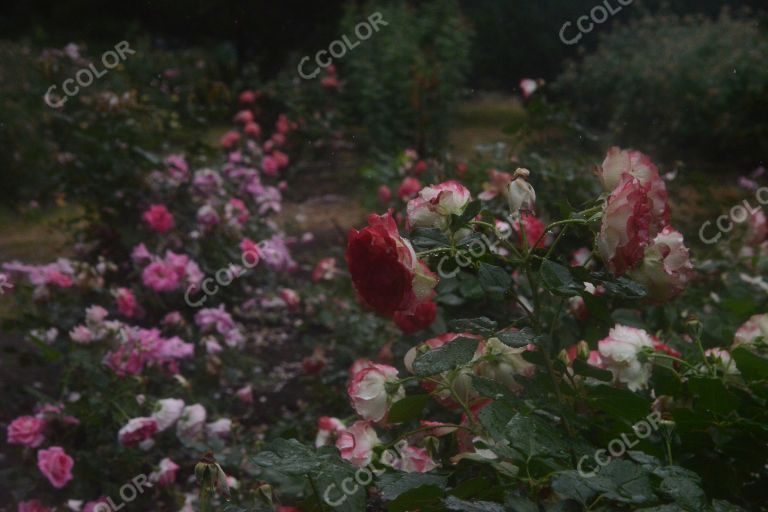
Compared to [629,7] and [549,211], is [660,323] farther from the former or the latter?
[629,7]

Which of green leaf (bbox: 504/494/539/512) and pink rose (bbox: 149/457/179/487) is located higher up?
green leaf (bbox: 504/494/539/512)

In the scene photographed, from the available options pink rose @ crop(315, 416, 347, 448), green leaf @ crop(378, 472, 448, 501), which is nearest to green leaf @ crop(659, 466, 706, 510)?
green leaf @ crop(378, 472, 448, 501)

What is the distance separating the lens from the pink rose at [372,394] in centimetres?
91

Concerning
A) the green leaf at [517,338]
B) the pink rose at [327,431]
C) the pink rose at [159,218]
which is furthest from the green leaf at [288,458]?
the pink rose at [159,218]

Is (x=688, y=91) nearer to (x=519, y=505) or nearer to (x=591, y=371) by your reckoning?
(x=591, y=371)

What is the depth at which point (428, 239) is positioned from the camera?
0.79 metres

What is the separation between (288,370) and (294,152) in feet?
11.7

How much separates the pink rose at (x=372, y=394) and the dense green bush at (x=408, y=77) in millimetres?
5007

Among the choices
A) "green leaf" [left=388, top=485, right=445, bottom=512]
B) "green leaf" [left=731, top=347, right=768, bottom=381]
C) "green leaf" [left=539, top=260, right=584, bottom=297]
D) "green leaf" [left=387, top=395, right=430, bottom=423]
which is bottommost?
"green leaf" [left=731, top=347, right=768, bottom=381]

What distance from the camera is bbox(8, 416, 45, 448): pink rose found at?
1.74m

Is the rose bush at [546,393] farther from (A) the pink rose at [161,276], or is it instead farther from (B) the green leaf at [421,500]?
(A) the pink rose at [161,276]

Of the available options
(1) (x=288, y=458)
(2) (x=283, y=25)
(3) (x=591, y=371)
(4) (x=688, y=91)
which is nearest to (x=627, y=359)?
(3) (x=591, y=371)

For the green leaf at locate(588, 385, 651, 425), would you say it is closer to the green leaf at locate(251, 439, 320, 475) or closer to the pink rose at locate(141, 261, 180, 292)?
the green leaf at locate(251, 439, 320, 475)

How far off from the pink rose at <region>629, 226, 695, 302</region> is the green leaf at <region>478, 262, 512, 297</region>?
161mm
